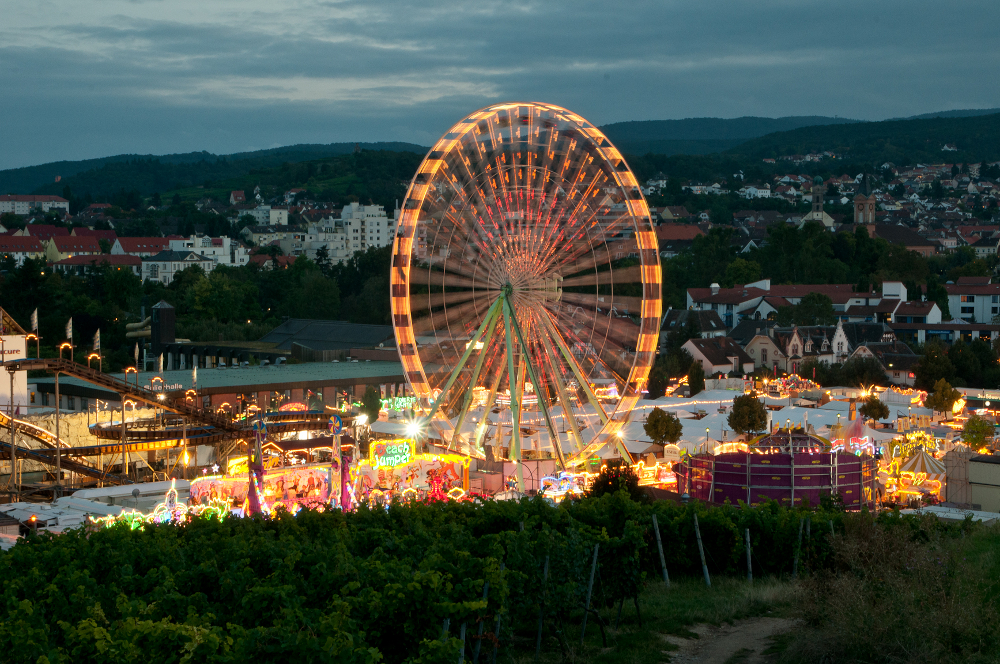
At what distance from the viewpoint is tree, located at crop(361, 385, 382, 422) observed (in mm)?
56531

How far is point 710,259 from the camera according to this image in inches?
4638

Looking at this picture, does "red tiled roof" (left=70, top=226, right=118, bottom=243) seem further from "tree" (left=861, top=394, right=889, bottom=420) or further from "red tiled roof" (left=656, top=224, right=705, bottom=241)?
"tree" (left=861, top=394, right=889, bottom=420)

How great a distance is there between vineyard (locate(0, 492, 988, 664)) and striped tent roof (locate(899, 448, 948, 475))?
41.1 feet

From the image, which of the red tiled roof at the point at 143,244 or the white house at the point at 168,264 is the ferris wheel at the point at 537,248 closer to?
the white house at the point at 168,264

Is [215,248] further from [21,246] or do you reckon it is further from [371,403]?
[371,403]

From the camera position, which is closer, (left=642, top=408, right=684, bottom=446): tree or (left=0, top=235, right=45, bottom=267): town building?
(left=642, top=408, right=684, bottom=446): tree

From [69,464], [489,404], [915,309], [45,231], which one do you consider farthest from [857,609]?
[45,231]

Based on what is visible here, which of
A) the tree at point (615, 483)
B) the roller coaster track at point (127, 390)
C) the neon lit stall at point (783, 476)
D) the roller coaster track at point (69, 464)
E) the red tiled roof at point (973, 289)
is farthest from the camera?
the red tiled roof at point (973, 289)

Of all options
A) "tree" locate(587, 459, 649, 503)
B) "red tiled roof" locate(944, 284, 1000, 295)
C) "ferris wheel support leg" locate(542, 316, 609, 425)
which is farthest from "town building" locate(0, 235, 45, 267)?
"tree" locate(587, 459, 649, 503)

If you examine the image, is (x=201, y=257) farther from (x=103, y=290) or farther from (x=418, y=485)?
(x=418, y=485)

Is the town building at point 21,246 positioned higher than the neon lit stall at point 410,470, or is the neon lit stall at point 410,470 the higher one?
the town building at point 21,246

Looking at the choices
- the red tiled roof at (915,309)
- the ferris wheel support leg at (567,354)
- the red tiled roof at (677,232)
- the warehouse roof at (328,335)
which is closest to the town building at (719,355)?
the warehouse roof at (328,335)

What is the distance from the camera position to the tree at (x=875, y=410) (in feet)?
168

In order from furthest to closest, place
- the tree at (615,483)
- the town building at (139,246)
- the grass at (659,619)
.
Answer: the town building at (139,246) < the tree at (615,483) < the grass at (659,619)
